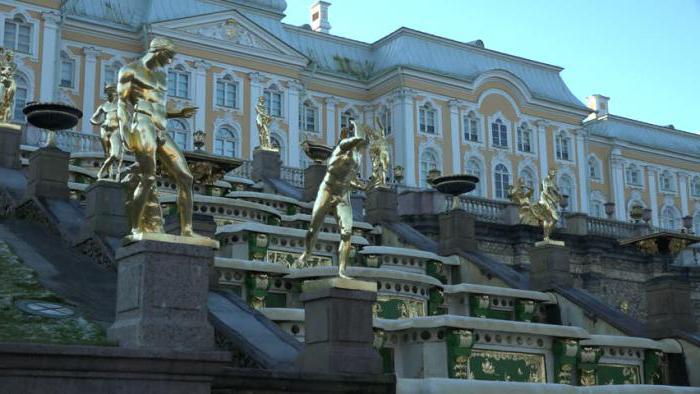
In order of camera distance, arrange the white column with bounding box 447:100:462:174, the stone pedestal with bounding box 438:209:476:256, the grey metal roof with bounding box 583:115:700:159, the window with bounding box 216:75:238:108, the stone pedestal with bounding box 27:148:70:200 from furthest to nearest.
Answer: the grey metal roof with bounding box 583:115:700:159
the white column with bounding box 447:100:462:174
the window with bounding box 216:75:238:108
the stone pedestal with bounding box 438:209:476:256
the stone pedestal with bounding box 27:148:70:200

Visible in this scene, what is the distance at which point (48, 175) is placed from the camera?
65.0 feet

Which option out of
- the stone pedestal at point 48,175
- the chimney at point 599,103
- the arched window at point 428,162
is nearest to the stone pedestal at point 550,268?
the stone pedestal at point 48,175

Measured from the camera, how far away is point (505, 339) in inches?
700

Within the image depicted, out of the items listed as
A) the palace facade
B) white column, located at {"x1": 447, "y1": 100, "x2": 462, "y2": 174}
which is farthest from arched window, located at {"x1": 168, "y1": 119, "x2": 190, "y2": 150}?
white column, located at {"x1": 447, "y1": 100, "x2": 462, "y2": 174}

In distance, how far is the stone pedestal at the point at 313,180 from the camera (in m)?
29.8

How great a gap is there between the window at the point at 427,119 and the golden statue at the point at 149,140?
159 ft

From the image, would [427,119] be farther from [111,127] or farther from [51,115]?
[111,127]

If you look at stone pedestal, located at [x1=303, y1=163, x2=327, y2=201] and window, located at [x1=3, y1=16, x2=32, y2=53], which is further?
window, located at [x1=3, y1=16, x2=32, y2=53]

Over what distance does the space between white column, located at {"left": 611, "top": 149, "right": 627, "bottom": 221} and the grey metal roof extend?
1531mm

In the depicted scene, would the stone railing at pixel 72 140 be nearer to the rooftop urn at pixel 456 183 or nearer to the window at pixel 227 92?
the rooftop urn at pixel 456 183

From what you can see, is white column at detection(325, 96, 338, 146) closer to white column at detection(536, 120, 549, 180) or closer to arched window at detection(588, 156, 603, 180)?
white column at detection(536, 120, 549, 180)

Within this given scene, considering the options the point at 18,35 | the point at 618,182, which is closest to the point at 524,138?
the point at 618,182

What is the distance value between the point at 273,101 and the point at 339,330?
1746 inches

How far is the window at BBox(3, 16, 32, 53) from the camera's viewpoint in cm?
4862
